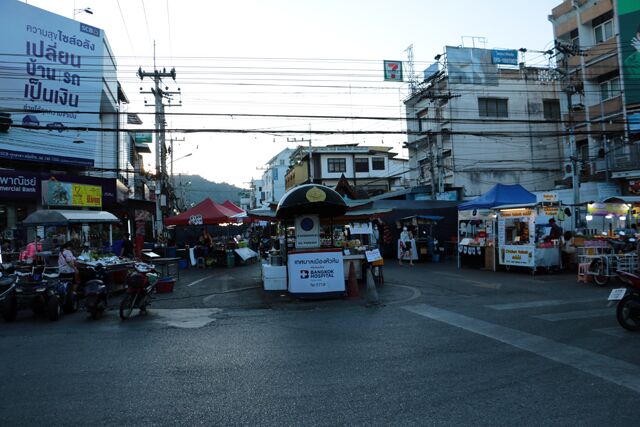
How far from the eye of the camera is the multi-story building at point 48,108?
23.0 meters

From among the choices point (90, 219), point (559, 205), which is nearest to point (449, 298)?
point (559, 205)

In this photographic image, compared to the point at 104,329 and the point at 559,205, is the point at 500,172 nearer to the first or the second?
the point at 559,205

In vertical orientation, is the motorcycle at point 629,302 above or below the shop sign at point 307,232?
below

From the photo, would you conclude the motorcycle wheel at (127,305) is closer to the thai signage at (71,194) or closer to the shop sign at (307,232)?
the shop sign at (307,232)

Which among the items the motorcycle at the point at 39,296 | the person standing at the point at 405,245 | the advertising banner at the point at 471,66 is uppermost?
the advertising banner at the point at 471,66

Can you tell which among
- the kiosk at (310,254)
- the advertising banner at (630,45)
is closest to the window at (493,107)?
the advertising banner at (630,45)

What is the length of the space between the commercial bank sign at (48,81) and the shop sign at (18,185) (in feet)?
6.31

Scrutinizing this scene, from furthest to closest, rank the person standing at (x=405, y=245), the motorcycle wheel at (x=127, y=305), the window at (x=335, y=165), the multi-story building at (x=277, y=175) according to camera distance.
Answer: the multi-story building at (x=277, y=175)
the window at (x=335, y=165)
the person standing at (x=405, y=245)
the motorcycle wheel at (x=127, y=305)

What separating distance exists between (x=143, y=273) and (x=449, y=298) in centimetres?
721

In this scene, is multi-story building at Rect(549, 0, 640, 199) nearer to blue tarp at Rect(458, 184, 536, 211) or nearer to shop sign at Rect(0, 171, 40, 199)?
blue tarp at Rect(458, 184, 536, 211)

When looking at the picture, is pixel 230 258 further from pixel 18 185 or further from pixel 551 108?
pixel 551 108

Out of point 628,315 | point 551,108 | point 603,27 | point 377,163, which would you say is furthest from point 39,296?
point 377,163

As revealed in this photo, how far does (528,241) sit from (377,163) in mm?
40409

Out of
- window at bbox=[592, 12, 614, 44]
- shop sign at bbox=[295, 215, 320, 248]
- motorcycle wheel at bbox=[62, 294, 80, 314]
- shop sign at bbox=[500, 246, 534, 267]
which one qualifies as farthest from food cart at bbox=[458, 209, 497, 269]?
window at bbox=[592, 12, 614, 44]
